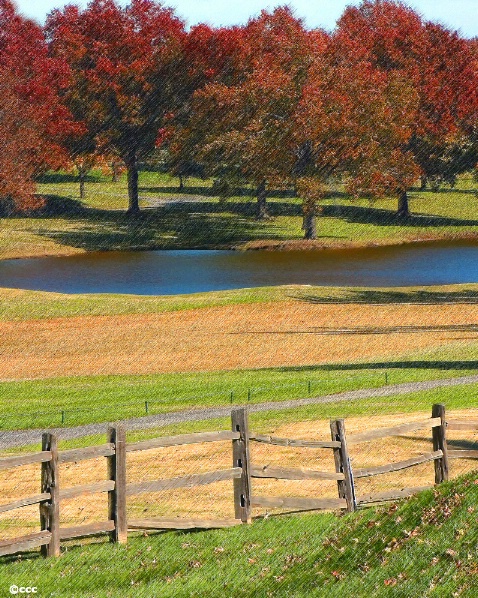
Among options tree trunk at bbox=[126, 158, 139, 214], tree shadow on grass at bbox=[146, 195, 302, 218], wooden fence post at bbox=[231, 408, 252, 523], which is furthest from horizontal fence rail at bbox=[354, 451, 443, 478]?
tree trunk at bbox=[126, 158, 139, 214]

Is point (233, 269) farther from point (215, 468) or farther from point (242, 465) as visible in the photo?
point (242, 465)

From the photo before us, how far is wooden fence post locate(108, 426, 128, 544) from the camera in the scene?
563 inches

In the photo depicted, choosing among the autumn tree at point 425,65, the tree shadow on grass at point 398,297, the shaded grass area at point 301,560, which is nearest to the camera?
the shaded grass area at point 301,560

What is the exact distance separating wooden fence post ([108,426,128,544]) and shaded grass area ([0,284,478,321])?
3534 cm

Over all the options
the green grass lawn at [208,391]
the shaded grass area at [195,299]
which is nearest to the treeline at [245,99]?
the shaded grass area at [195,299]

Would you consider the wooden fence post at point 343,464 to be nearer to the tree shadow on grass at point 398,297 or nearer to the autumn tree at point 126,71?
the tree shadow on grass at point 398,297

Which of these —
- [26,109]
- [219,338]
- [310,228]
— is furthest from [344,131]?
[219,338]

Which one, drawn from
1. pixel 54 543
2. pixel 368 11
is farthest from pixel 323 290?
pixel 368 11

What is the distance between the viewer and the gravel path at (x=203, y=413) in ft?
85.6

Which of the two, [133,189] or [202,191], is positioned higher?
[133,189]

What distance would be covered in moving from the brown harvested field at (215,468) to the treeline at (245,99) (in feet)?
184

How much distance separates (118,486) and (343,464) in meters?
3.31

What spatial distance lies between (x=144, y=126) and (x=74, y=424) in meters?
72.5

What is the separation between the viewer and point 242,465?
1507cm
